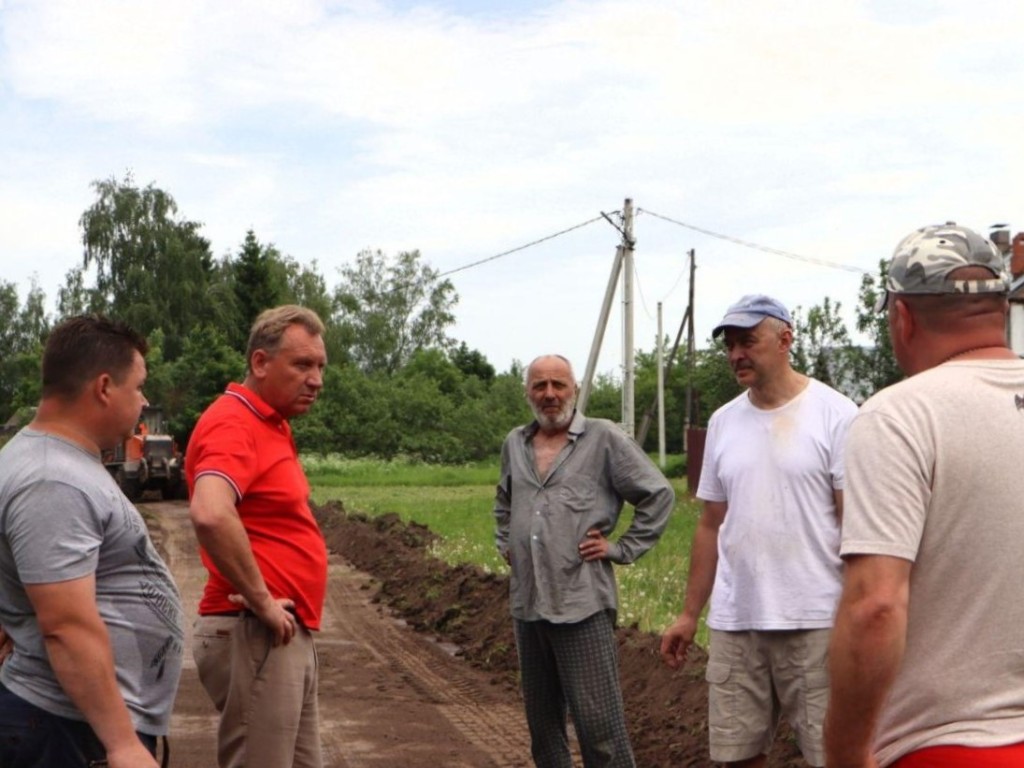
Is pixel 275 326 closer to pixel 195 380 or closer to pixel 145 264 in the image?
pixel 195 380

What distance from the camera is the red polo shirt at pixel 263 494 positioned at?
4.72m

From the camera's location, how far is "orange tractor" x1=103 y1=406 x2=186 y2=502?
1384 inches

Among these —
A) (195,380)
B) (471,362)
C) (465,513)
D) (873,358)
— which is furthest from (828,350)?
(471,362)

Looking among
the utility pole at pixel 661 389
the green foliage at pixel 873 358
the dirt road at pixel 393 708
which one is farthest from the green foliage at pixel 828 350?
the dirt road at pixel 393 708

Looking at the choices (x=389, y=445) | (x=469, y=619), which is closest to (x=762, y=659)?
(x=469, y=619)

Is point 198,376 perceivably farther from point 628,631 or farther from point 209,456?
point 209,456

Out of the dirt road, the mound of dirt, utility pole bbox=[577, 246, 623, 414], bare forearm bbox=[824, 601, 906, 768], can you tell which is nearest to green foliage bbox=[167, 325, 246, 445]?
utility pole bbox=[577, 246, 623, 414]

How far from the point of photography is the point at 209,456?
4684 mm

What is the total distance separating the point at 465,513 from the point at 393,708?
1853cm

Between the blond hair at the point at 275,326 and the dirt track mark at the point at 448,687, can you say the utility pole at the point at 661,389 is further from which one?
the blond hair at the point at 275,326

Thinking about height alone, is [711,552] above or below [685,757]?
above

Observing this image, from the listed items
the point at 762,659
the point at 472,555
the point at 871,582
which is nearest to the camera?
the point at 871,582

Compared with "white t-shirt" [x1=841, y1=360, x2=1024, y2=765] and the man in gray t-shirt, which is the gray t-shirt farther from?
"white t-shirt" [x1=841, y1=360, x2=1024, y2=765]

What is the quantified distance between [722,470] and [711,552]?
0.42 m
